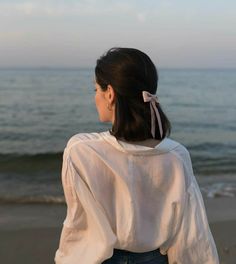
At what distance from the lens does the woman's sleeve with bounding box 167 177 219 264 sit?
1.82 metres

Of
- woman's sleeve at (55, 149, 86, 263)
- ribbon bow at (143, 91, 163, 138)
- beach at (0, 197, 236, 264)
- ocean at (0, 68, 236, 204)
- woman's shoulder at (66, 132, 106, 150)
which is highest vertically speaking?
ribbon bow at (143, 91, 163, 138)

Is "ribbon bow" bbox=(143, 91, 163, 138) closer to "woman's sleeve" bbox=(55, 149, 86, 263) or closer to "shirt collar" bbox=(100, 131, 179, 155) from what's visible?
"shirt collar" bbox=(100, 131, 179, 155)

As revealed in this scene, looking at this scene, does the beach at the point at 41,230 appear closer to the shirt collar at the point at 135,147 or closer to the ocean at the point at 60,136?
the ocean at the point at 60,136

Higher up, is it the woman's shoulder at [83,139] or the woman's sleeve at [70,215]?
the woman's shoulder at [83,139]

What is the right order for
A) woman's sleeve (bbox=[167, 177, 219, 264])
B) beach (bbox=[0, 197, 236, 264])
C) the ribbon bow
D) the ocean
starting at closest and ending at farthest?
the ribbon bow < woman's sleeve (bbox=[167, 177, 219, 264]) < beach (bbox=[0, 197, 236, 264]) < the ocean

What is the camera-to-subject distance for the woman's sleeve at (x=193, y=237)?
1.82 m

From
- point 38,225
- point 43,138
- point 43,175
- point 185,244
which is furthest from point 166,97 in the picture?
point 185,244

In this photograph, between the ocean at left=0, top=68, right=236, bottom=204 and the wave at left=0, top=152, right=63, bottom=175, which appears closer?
the ocean at left=0, top=68, right=236, bottom=204

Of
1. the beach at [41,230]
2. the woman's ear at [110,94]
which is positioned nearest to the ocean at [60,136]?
the beach at [41,230]

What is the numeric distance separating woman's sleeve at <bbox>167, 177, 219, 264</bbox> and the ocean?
7.70 ft

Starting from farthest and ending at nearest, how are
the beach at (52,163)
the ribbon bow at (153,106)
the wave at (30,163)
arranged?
1. the wave at (30,163)
2. the beach at (52,163)
3. the ribbon bow at (153,106)

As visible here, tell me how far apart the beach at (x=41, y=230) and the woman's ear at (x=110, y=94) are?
2900mm

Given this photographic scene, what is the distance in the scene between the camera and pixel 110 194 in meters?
1.75

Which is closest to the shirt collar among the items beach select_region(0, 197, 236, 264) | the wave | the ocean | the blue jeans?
the blue jeans
